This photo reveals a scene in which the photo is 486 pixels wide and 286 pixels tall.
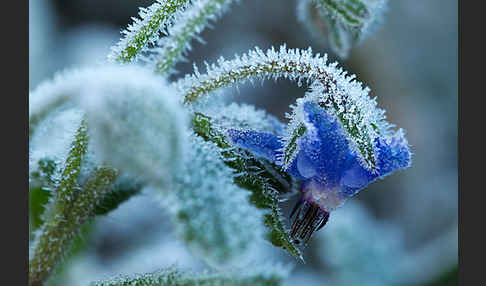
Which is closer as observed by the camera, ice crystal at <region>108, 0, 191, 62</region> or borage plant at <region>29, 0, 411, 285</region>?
borage plant at <region>29, 0, 411, 285</region>

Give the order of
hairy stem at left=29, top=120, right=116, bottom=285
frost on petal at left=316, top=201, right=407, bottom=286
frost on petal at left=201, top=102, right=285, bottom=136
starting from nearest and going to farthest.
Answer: hairy stem at left=29, top=120, right=116, bottom=285, frost on petal at left=201, top=102, right=285, bottom=136, frost on petal at left=316, top=201, right=407, bottom=286

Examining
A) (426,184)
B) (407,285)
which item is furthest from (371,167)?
(426,184)

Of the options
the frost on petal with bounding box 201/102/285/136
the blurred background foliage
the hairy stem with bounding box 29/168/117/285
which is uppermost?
the blurred background foliage

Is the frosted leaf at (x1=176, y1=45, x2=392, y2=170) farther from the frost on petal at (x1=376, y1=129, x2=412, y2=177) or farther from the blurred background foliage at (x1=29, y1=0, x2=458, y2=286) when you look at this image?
the blurred background foliage at (x1=29, y1=0, x2=458, y2=286)

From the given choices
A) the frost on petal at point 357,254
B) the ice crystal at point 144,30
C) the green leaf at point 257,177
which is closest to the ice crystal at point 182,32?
the ice crystal at point 144,30

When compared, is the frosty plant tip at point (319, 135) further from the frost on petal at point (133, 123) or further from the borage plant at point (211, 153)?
the frost on petal at point (133, 123)

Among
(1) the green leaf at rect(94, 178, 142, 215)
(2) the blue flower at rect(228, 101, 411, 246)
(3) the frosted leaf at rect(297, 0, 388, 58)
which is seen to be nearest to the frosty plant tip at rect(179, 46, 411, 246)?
(2) the blue flower at rect(228, 101, 411, 246)

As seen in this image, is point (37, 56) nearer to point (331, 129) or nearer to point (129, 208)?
point (129, 208)
